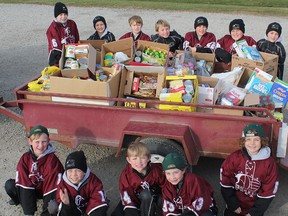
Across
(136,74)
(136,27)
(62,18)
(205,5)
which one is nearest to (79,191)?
(136,74)

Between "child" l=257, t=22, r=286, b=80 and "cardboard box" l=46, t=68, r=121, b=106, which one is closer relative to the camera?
"cardboard box" l=46, t=68, r=121, b=106

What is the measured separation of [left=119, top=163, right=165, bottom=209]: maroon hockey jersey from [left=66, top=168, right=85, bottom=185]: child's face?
0.44 m

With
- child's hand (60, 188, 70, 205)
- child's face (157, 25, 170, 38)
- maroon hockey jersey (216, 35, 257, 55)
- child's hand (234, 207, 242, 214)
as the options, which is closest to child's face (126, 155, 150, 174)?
child's hand (60, 188, 70, 205)

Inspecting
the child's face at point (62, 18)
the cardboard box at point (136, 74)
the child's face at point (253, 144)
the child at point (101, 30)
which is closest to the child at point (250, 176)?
the child's face at point (253, 144)

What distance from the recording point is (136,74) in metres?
5.39

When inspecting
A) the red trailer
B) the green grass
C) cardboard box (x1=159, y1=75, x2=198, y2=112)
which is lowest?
the red trailer

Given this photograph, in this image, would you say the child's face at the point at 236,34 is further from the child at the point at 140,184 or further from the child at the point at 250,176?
the child at the point at 140,184

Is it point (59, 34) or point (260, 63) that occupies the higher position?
point (59, 34)

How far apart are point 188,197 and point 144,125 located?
1.01 metres

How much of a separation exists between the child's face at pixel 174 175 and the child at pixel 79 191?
76 cm

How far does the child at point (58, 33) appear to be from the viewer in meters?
7.38

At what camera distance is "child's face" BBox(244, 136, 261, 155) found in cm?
424

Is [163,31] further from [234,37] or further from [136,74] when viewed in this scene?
[136,74]

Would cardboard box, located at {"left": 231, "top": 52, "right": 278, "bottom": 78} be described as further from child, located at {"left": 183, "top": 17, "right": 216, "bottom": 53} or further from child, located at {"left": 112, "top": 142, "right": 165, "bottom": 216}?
child, located at {"left": 112, "top": 142, "right": 165, "bottom": 216}
